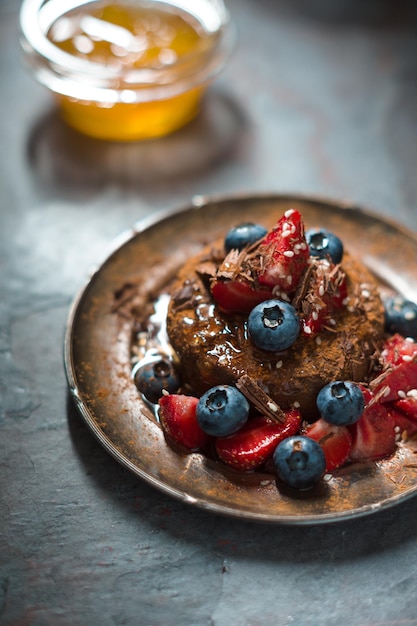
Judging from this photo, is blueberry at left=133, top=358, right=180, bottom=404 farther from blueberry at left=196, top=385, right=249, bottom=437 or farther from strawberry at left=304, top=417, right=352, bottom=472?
strawberry at left=304, top=417, right=352, bottom=472

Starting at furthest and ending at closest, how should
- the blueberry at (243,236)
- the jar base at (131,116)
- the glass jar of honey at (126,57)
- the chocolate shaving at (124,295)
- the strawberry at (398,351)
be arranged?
the jar base at (131,116), the glass jar of honey at (126,57), the chocolate shaving at (124,295), the blueberry at (243,236), the strawberry at (398,351)

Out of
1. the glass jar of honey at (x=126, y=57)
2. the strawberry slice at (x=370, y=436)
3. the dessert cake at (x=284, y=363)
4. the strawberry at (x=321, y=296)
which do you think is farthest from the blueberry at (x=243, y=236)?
the glass jar of honey at (x=126, y=57)

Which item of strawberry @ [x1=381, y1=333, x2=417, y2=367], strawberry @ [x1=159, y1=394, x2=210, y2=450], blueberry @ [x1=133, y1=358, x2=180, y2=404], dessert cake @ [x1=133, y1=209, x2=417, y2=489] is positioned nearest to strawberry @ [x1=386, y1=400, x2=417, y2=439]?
dessert cake @ [x1=133, y1=209, x2=417, y2=489]

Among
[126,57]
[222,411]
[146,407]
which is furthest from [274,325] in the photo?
[126,57]

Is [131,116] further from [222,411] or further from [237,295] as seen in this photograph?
[222,411]

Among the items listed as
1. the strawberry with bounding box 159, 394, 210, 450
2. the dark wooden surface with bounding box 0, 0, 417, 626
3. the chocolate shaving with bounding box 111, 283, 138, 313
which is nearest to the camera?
the dark wooden surface with bounding box 0, 0, 417, 626

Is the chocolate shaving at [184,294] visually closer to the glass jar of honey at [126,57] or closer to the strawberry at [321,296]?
the strawberry at [321,296]

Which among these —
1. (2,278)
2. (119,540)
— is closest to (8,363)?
(2,278)
